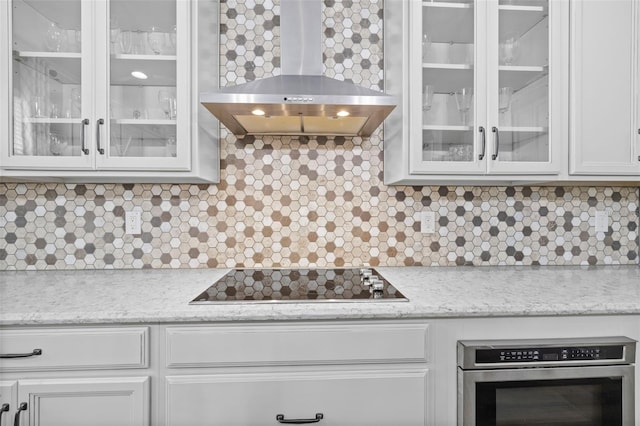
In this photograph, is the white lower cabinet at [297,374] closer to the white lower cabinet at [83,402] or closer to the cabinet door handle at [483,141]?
the white lower cabinet at [83,402]

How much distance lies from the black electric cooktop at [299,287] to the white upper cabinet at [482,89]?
0.50 m

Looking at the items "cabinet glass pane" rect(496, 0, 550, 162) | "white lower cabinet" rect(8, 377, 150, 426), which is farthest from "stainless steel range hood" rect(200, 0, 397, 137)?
"white lower cabinet" rect(8, 377, 150, 426)

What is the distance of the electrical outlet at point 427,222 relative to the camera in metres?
1.97

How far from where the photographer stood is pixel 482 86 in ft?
5.36

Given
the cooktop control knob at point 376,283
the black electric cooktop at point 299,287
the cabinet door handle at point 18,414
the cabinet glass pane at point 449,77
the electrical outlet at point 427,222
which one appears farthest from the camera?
the electrical outlet at point 427,222

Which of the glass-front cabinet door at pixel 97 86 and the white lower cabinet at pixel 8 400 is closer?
the white lower cabinet at pixel 8 400

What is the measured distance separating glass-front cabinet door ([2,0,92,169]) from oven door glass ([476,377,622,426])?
5.65ft

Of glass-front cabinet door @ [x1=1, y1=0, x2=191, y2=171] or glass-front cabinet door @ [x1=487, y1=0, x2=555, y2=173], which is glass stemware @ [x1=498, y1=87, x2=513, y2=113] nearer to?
glass-front cabinet door @ [x1=487, y1=0, x2=555, y2=173]

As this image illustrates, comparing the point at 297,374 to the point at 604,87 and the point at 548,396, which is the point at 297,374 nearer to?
the point at 548,396

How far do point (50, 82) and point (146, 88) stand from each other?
38cm

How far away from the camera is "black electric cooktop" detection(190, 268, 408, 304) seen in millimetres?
1325

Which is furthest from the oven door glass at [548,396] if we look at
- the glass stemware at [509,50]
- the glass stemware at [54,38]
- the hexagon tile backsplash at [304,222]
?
the glass stemware at [54,38]

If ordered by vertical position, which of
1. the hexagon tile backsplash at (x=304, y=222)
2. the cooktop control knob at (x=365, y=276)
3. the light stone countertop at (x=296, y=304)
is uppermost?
the hexagon tile backsplash at (x=304, y=222)

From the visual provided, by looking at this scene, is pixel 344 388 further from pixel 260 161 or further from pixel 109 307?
pixel 260 161
